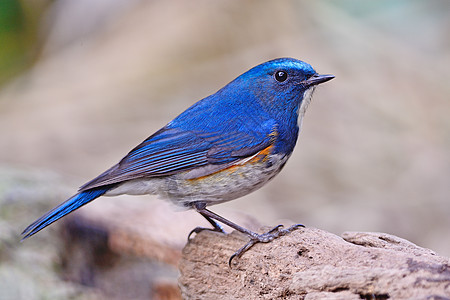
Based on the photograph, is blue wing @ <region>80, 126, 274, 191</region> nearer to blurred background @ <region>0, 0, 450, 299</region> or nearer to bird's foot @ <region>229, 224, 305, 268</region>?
bird's foot @ <region>229, 224, 305, 268</region>

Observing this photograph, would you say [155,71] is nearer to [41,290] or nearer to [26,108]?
[26,108]

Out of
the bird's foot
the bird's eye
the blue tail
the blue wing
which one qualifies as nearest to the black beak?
the bird's eye

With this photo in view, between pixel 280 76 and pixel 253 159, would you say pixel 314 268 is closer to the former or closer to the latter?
pixel 253 159

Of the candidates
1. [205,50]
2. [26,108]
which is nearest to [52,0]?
[26,108]

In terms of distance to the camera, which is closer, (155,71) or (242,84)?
(242,84)

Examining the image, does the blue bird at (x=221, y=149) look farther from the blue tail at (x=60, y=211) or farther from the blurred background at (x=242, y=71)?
the blurred background at (x=242, y=71)

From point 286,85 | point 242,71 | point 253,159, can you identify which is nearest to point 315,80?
point 286,85

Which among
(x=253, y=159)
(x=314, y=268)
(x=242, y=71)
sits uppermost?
(x=242, y=71)
